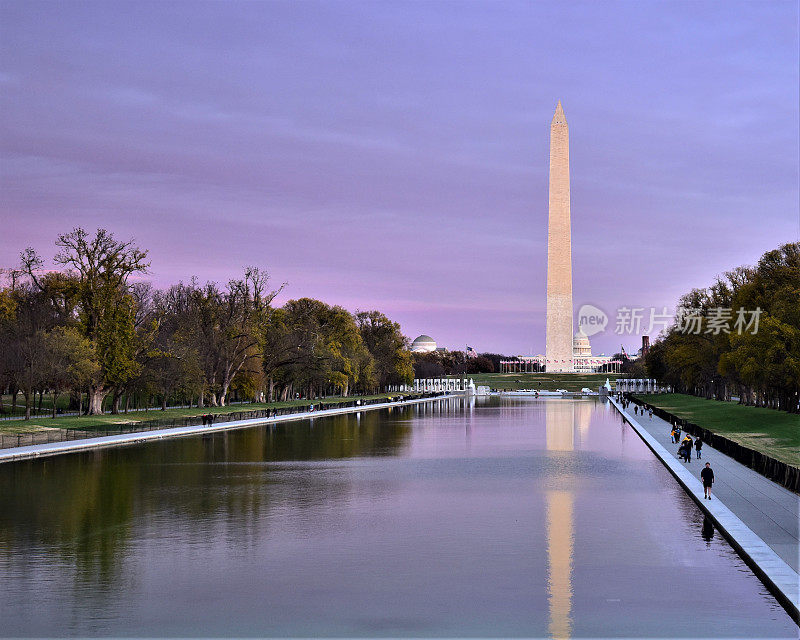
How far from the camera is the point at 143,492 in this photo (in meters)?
27.4

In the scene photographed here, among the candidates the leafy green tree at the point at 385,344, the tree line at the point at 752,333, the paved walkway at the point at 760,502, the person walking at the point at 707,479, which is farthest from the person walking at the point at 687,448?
the leafy green tree at the point at 385,344

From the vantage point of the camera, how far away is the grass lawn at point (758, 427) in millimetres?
43000

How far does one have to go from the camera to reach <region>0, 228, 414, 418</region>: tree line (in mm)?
59094

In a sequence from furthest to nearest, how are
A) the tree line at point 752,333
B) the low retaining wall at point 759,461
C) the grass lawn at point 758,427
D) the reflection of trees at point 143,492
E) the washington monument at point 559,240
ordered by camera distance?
the washington monument at point 559,240
the tree line at point 752,333
the grass lawn at point 758,427
the low retaining wall at point 759,461
the reflection of trees at point 143,492

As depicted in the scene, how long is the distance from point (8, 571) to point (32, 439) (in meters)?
26.6

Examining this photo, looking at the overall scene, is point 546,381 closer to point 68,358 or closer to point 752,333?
point 752,333

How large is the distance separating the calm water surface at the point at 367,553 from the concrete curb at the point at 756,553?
0.24 meters

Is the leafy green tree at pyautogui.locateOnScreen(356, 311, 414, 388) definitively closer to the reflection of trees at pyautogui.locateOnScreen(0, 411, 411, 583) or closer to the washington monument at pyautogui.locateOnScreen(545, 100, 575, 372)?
the washington monument at pyautogui.locateOnScreen(545, 100, 575, 372)

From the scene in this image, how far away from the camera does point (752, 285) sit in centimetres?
6931

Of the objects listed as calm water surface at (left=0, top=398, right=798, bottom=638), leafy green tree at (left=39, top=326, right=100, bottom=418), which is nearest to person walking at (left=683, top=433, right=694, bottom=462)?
calm water surface at (left=0, top=398, right=798, bottom=638)

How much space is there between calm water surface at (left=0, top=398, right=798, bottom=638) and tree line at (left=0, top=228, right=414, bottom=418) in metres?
25.2

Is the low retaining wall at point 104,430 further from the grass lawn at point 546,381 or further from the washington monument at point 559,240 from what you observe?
the grass lawn at point 546,381

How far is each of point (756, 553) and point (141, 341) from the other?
5421 cm

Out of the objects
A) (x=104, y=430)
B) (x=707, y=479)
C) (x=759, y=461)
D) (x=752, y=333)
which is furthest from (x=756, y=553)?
(x=752, y=333)
